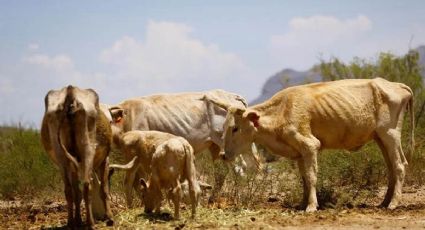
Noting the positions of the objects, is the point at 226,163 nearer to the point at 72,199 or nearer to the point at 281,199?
the point at 281,199

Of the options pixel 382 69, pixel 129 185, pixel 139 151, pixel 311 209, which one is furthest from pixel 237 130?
pixel 382 69

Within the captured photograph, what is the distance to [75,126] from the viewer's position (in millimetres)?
8906

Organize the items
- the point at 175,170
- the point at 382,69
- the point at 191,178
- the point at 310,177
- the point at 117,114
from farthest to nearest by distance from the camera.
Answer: the point at 382,69
the point at 117,114
the point at 310,177
the point at 191,178
the point at 175,170

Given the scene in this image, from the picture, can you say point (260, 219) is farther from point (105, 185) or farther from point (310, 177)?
point (105, 185)

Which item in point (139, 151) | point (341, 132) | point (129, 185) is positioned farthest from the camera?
point (129, 185)

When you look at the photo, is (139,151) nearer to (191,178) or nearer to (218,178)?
(191,178)

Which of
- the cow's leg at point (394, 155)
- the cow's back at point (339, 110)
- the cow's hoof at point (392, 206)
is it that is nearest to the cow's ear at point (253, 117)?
the cow's back at point (339, 110)

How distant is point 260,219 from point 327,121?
2.41 meters

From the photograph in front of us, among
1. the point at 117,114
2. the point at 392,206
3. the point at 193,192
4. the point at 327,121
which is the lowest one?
the point at 392,206

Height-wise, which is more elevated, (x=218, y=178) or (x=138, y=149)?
(x=138, y=149)

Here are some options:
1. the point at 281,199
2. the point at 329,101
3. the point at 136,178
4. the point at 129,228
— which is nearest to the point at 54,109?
the point at 129,228

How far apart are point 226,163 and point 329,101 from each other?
236 cm

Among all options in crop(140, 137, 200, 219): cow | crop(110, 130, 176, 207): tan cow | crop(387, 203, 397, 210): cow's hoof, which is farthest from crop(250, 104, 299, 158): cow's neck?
crop(140, 137, 200, 219): cow

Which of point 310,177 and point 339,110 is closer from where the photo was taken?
point 310,177
